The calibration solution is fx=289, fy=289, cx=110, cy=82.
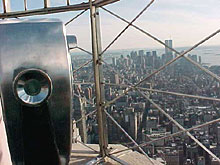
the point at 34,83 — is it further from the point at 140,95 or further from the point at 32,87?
the point at 140,95

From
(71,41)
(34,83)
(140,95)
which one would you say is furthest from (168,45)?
(34,83)

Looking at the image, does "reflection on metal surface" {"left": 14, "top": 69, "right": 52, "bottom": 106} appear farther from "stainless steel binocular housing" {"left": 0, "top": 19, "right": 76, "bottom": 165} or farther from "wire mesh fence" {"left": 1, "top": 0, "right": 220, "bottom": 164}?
"wire mesh fence" {"left": 1, "top": 0, "right": 220, "bottom": 164}

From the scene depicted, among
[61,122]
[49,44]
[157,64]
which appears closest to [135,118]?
[157,64]

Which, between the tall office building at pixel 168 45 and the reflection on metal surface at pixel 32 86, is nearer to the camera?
the reflection on metal surface at pixel 32 86

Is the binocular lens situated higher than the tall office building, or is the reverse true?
the tall office building

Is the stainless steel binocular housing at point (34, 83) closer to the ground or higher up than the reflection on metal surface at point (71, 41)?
closer to the ground

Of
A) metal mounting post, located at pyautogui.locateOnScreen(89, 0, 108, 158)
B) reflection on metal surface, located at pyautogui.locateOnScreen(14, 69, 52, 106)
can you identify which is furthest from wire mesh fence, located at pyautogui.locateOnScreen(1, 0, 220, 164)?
reflection on metal surface, located at pyautogui.locateOnScreen(14, 69, 52, 106)

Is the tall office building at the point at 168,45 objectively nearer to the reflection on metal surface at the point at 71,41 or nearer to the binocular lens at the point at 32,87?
the reflection on metal surface at the point at 71,41

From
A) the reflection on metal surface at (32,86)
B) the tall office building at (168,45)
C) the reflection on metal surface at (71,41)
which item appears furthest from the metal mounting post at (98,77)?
the reflection on metal surface at (32,86)
